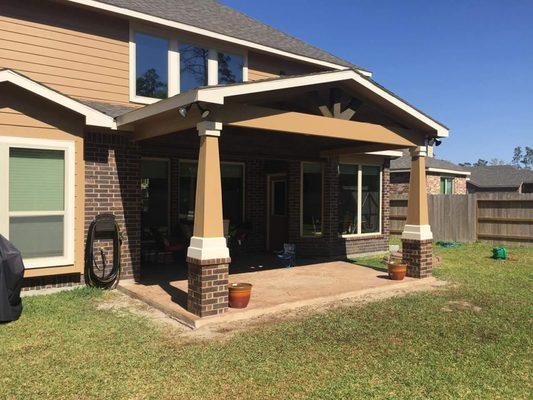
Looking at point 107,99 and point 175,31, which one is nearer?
point 107,99

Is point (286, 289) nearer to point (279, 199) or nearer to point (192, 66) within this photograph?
point (279, 199)

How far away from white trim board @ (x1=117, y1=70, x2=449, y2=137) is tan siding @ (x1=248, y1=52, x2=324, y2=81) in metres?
3.79

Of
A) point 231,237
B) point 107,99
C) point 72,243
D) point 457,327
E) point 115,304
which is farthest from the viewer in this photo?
point 231,237

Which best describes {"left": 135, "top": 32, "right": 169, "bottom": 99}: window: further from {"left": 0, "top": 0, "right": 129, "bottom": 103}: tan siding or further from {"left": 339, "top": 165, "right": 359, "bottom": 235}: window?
{"left": 339, "top": 165, "right": 359, "bottom": 235}: window

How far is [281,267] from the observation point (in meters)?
11.1

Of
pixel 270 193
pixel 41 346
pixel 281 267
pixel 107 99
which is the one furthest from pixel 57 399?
pixel 270 193

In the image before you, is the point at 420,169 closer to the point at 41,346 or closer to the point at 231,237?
the point at 231,237

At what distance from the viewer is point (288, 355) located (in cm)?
521

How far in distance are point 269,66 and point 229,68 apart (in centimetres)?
128

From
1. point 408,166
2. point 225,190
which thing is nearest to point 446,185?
point 408,166

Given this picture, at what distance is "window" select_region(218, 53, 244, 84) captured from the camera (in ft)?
35.9

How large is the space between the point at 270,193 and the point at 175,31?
5624 mm

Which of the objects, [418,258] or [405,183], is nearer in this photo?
[418,258]

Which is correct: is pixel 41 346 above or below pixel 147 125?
below
